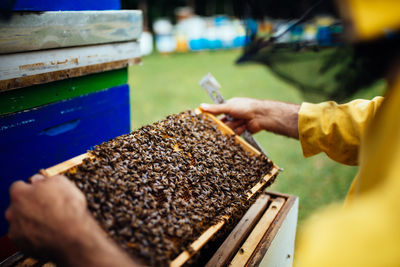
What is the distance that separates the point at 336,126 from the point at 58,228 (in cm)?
198

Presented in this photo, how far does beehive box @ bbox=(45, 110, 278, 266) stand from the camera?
136cm

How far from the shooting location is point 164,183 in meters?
1.66

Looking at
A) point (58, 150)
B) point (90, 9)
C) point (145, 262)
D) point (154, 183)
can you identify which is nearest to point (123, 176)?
point (154, 183)

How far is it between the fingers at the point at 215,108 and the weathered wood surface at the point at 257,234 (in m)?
0.96

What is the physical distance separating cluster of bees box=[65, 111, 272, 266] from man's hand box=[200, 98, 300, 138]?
449mm

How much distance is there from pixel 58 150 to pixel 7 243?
0.70 m

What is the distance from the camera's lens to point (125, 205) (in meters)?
1.44

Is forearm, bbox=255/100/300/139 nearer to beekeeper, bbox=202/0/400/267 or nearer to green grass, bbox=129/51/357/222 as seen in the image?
green grass, bbox=129/51/357/222

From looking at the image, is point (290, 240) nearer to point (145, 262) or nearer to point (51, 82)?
point (145, 262)

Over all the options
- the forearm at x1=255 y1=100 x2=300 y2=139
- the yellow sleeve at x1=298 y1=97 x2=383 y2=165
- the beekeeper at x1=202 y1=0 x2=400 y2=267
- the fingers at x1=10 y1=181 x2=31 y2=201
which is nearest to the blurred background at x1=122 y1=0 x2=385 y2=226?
the beekeeper at x1=202 y1=0 x2=400 y2=267

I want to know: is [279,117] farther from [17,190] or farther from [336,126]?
[17,190]

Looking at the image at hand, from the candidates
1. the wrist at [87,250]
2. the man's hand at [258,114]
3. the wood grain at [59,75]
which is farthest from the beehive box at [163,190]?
the wood grain at [59,75]

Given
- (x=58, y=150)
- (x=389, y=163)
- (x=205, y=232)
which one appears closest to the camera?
(x=389, y=163)

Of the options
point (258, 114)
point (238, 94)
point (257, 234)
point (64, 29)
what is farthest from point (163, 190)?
point (238, 94)
